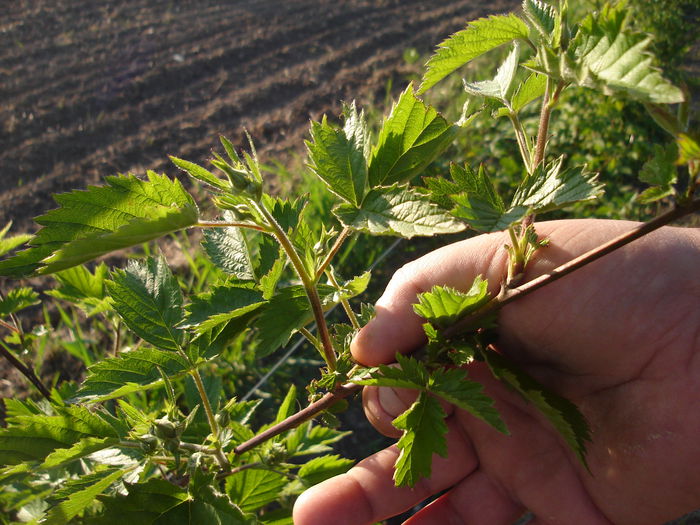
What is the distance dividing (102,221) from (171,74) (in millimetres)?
7043

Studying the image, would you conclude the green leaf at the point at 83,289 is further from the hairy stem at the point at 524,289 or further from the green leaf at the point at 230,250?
the hairy stem at the point at 524,289

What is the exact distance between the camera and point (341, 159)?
3.60 feet

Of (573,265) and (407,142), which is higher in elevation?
(407,142)

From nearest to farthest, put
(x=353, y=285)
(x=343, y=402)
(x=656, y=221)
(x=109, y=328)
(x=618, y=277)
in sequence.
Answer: (x=656, y=221) → (x=353, y=285) → (x=343, y=402) → (x=618, y=277) → (x=109, y=328)

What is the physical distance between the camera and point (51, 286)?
423cm

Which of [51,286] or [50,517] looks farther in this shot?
[51,286]

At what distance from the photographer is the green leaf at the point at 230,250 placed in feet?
4.11

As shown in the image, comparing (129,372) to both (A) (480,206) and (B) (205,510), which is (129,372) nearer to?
(B) (205,510)

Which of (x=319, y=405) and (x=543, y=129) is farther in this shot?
(x=319, y=405)

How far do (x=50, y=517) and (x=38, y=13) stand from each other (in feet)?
32.6

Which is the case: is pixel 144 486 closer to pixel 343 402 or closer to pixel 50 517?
pixel 50 517

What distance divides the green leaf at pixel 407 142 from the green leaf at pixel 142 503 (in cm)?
79

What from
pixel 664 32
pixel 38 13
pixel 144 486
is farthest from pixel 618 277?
pixel 38 13

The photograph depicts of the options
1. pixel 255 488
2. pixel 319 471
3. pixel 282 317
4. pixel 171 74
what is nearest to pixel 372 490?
pixel 319 471
